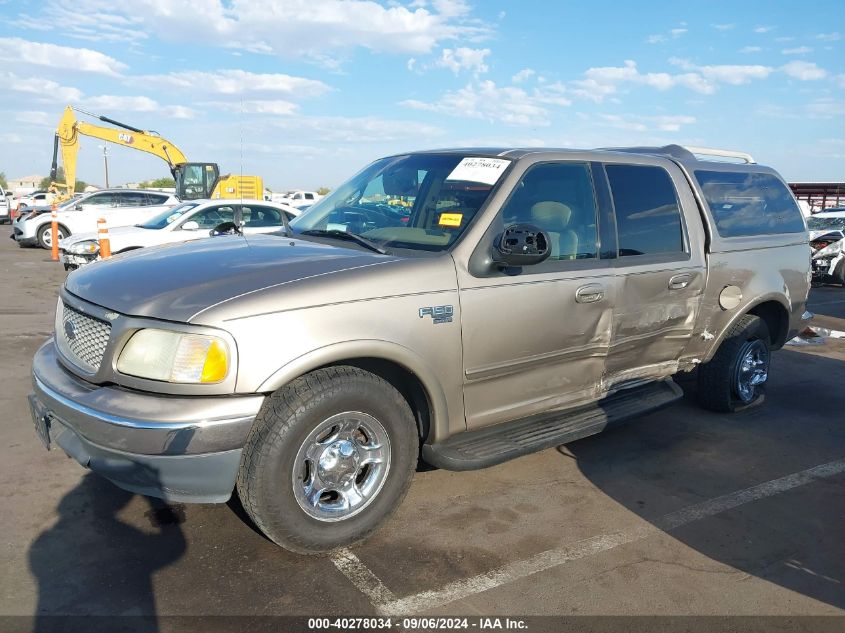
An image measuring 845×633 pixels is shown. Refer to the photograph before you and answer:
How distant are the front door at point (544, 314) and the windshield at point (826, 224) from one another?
13.6m

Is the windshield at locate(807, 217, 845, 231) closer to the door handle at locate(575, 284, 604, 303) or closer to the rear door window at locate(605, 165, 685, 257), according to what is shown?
the rear door window at locate(605, 165, 685, 257)

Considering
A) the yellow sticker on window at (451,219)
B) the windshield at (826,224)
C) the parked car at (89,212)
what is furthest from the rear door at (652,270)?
the parked car at (89,212)

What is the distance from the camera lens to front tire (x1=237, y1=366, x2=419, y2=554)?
3008mm

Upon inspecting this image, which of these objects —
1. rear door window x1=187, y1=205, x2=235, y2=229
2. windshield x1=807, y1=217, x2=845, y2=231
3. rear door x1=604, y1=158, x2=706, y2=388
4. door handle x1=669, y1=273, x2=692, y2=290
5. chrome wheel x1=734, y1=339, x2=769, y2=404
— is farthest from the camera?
windshield x1=807, y1=217, x2=845, y2=231

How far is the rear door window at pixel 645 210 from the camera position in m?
4.45

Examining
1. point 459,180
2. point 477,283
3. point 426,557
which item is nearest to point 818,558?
point 426,557

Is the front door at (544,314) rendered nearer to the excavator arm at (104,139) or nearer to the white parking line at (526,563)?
the white parking line at (526,563)

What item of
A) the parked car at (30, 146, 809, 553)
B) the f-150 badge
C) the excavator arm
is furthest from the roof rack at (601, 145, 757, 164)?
the excavator arm

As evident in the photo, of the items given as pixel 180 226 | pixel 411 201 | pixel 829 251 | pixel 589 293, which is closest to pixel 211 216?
pixel 180 226

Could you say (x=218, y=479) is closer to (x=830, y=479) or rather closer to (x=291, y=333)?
(x=291, y=333)

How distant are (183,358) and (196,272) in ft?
1.80

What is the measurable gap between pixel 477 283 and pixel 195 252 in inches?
58.2

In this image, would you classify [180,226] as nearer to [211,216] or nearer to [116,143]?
[211,216]

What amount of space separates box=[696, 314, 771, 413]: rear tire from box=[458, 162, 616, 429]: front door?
1700 millimetres
